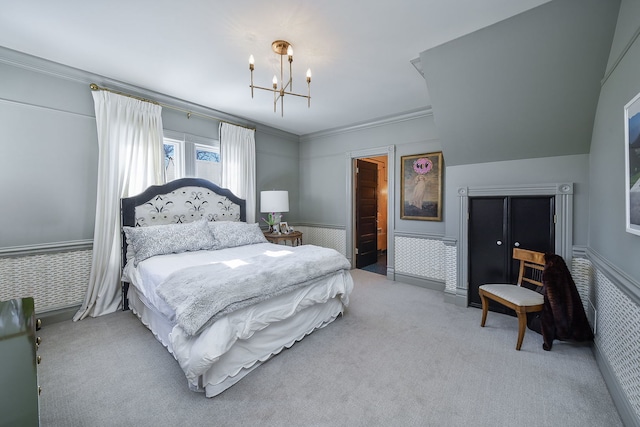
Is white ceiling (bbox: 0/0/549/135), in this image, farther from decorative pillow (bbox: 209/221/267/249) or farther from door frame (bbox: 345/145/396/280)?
decorative pillow (bbox: 209/221/267/249)

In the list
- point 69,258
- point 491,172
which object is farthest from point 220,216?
point 491,172

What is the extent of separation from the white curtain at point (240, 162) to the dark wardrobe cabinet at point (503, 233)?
3.32m

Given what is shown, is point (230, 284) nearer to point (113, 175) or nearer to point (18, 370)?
point (18, 370)

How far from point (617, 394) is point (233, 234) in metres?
3.73

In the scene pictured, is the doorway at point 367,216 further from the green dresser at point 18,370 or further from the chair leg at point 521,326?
the green dresser at point 18,370

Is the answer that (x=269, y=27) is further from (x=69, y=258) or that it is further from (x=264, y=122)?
(x=69, y=258)

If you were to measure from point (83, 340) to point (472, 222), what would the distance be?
4.37 m

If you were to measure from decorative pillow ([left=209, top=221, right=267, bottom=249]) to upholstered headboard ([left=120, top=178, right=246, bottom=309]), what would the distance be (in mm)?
336

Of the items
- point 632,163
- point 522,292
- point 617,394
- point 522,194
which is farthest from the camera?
point 522,194

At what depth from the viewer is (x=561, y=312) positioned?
240cm

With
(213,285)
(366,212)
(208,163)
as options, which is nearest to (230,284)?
(213,285)

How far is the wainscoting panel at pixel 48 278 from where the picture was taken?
105 inches

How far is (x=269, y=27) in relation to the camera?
2.23 m

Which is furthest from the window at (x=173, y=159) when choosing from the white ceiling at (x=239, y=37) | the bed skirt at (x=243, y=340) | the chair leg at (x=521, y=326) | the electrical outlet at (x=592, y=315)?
the electrical outlet at (x=592, y=315)
